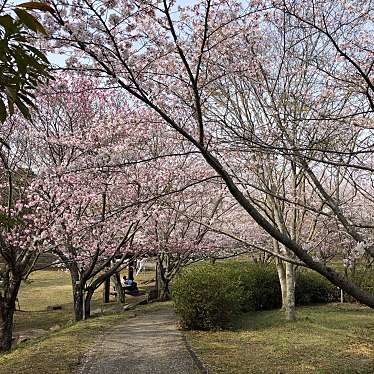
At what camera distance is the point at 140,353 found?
7.07 metres

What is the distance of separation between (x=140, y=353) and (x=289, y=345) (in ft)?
8.74

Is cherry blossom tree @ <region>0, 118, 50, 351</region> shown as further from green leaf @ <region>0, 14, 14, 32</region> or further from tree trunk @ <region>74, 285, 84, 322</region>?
green leaf @ <region>0, 14, 14, 32</region>

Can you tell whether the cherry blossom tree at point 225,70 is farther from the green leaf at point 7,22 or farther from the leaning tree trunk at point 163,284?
the leaning tree trunk at point 163,284

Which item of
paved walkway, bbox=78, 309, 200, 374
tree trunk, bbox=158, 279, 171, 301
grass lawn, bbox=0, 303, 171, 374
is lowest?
paved walkway, bbox=78, 309, 200, 374

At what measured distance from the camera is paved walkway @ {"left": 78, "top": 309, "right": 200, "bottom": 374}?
6.12m

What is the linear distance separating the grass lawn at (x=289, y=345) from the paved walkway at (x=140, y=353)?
34 cm

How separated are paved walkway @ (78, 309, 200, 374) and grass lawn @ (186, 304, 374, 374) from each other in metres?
0.34

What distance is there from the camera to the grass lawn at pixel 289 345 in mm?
6379

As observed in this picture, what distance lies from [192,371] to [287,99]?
181 inches

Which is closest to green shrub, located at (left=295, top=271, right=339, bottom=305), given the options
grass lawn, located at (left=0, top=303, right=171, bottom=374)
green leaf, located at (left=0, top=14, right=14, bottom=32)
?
grass lawn, located at (left=0, top=303, right=171, bottom=374)

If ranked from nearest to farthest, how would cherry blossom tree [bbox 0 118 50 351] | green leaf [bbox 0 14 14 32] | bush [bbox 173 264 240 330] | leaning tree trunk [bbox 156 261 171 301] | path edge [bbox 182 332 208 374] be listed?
green leaf [bbox 0 14 14 32] → path edge [bbox 182 332 208 374] → cherry blossom tree [bbox 0 118 50 351] → bush [bbox 173 264 240 330] → leaning tree trunk [bbox 156 261 171 301]

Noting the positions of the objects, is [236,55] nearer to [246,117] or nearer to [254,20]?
[254,20]

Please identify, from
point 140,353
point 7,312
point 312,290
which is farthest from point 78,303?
point 312,290

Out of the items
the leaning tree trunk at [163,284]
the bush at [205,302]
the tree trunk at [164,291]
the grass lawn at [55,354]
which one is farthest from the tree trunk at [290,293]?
the tree trunk at [164,291]
